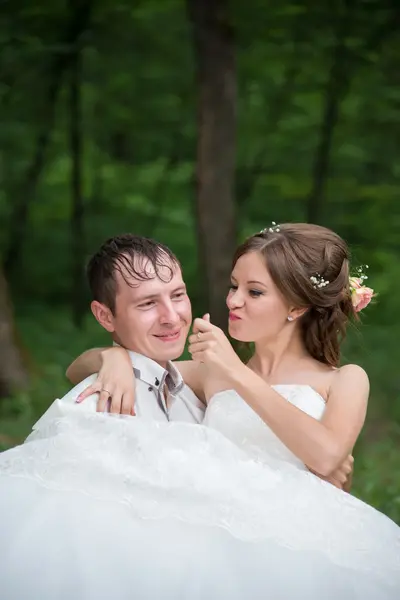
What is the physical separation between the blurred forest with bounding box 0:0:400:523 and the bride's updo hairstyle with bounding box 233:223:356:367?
521cm

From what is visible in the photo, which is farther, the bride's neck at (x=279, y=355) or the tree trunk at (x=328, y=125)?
the tree trunk at (x=328, y=125)

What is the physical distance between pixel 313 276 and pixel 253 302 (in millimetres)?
181

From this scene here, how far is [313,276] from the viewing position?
8.12ft

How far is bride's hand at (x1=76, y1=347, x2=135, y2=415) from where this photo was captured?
2213mm

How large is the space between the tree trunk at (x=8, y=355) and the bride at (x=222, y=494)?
167 inches

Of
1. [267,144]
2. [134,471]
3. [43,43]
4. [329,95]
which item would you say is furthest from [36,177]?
[134,471]

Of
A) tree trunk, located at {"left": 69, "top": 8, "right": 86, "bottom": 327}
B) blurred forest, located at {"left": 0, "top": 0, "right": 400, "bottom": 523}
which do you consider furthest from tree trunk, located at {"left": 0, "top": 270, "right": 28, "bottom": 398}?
tree trunk, located at {"left": 69, "top": 8, "right": 86, "bottom": 327}

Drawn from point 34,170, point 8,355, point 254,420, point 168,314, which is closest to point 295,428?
point 254,420

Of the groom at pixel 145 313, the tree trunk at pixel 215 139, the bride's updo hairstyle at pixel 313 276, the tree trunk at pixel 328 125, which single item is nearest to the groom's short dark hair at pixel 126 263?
the groom at pixel 145 313

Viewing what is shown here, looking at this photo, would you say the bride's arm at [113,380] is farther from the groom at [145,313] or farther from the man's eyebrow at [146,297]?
the man's eyebrow at [146,297]

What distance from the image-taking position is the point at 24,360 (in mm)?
6797

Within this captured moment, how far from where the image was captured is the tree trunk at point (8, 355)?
650 centimetres

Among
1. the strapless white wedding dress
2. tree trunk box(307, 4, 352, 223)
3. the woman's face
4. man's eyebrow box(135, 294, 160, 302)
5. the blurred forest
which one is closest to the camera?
the strapless white wedding dress

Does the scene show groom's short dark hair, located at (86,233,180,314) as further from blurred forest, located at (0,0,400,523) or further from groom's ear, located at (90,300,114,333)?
blurred forest, located at (0,0,400,523)
